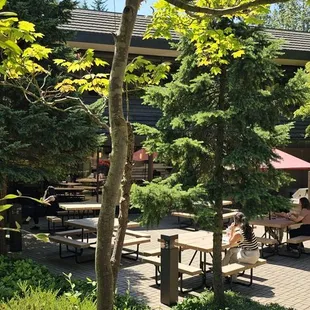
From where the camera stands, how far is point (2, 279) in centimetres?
652

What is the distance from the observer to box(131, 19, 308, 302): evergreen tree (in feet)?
20.5

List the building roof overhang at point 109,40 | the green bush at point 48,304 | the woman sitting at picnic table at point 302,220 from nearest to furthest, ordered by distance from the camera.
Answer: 1. the green bush at point 48,304
2. the woman sitting at picnic table at point 302,220
3. the building roof overhang at point 109,40

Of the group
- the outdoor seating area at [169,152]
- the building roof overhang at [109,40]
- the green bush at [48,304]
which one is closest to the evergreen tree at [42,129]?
the outdoor seating area at [169,152]

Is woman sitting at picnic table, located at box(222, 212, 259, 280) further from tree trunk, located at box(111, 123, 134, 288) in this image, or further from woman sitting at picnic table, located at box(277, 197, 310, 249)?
tree trunk, located at box(111, 123, 134, 288)

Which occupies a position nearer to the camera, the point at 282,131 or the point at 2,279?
the point at 2,279

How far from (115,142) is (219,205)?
3.99m

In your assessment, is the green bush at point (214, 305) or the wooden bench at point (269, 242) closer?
the green bush at point (214, 305)

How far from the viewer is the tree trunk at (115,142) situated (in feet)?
9.29

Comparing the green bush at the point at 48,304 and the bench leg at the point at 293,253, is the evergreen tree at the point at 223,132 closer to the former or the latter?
the green bush at the point at 48,304

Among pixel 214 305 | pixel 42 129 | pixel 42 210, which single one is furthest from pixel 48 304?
pixel 42 210

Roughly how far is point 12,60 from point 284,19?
190 ft

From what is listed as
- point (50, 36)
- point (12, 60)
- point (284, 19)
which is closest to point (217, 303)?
point (12, 60)

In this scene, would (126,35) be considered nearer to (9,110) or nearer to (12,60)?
(12,60)

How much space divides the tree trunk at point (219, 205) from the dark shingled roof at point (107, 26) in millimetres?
8417
